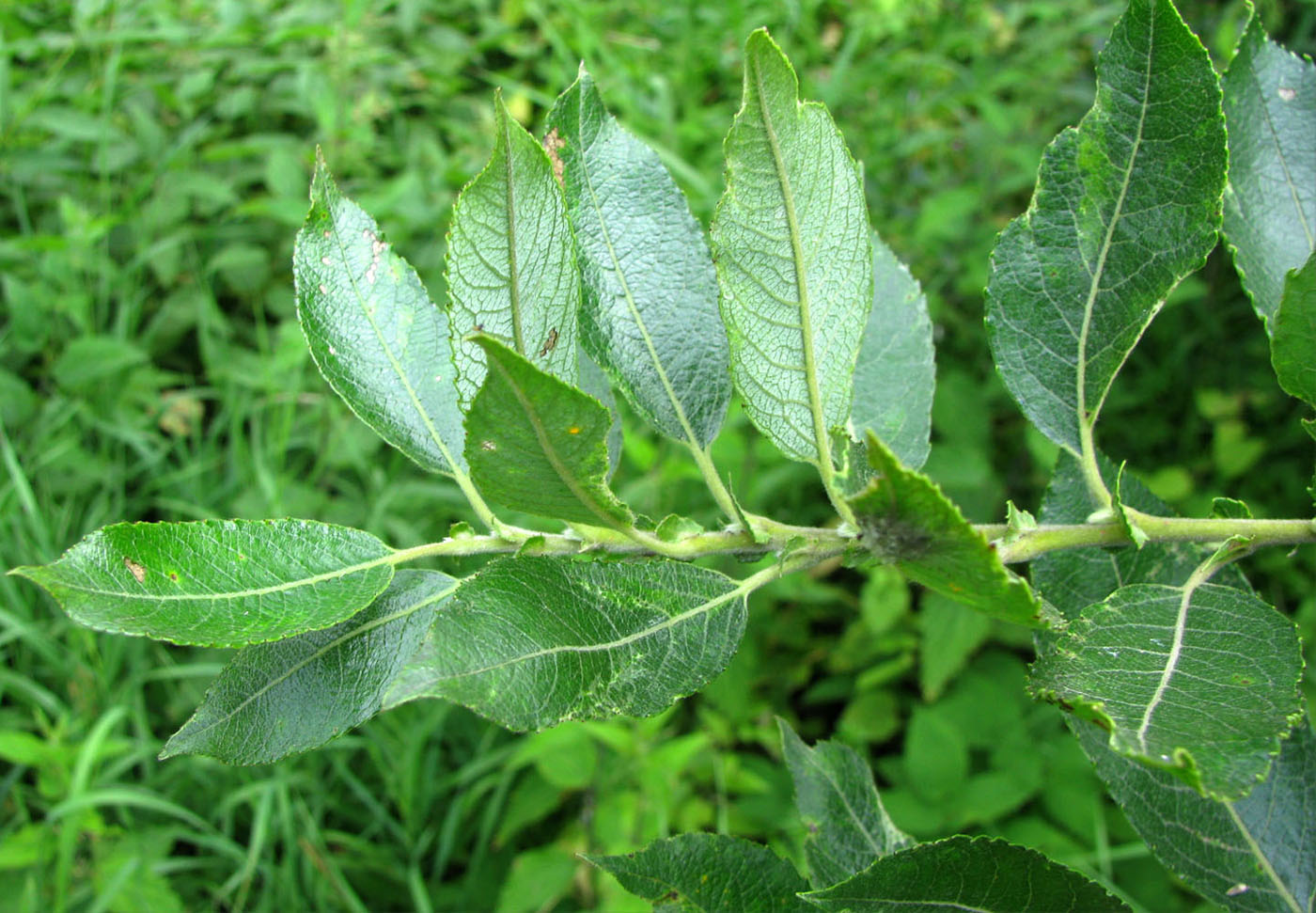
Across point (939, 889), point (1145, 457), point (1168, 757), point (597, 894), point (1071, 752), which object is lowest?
point (597, 894)

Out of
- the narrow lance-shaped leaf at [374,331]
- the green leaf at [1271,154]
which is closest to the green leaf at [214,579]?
the narrow lance-shaped leaf at [374,331]

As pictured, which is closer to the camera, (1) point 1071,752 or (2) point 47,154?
(1) point 1071,752

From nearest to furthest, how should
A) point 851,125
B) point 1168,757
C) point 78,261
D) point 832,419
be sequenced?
point 1168,757 → point 832,419 → point 78,261 → point 851,125

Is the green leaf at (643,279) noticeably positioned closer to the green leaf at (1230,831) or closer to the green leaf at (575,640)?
the green leaf at (575,640)

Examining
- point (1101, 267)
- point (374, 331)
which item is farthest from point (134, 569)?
point (1101, 267)

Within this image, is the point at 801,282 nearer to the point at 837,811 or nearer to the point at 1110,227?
the point at 1110,227

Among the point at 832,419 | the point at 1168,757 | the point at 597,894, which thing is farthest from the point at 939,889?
the point at 597,894

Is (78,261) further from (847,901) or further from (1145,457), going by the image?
(1145,457)
